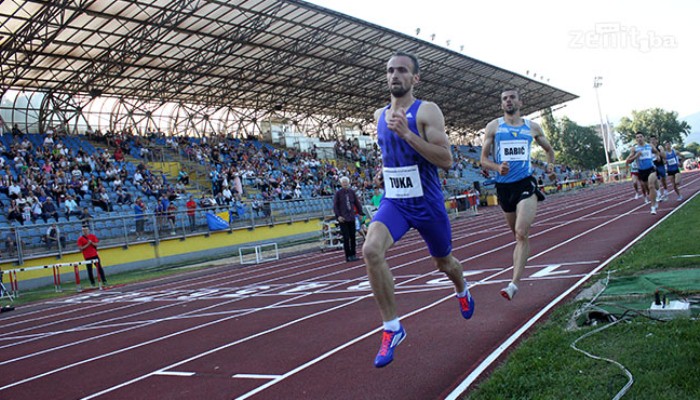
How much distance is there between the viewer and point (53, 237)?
60.0 ft

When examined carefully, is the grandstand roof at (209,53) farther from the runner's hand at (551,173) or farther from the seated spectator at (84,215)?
the runner's hand at (551,173)

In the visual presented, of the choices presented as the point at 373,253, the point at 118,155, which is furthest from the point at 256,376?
the point at 118,155

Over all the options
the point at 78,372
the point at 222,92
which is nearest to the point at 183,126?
the point at 222,92

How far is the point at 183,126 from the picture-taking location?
4256 centimetres

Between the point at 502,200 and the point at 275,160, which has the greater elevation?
the point at 275,160

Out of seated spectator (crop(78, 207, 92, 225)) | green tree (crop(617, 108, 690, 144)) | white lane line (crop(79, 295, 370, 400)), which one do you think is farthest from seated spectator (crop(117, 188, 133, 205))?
green tree (crop(617, 108, 690, 144))

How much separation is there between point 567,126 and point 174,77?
70.6 meters

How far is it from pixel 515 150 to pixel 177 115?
3826cm

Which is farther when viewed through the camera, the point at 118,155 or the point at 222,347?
the point at 118,155

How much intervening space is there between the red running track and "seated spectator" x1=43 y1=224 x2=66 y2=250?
6221mm

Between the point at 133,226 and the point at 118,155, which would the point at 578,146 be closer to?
the point at 118,155

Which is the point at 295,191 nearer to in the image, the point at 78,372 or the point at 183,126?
the point at 183,126

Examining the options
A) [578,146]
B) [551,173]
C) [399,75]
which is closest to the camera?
[399,75]

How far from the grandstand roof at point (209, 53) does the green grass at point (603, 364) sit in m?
23.6
